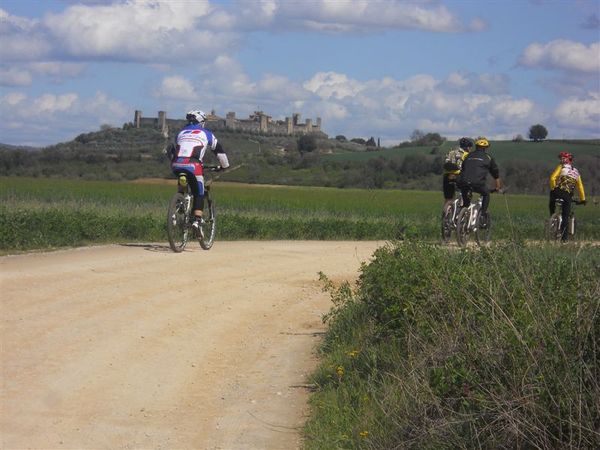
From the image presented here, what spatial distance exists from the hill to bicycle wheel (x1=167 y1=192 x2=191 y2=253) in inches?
1792

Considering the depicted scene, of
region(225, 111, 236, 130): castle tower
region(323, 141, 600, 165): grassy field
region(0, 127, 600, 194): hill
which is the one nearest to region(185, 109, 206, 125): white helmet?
region(0, 127, 600, 194): hill

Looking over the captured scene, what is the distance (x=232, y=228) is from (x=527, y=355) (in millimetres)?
16271

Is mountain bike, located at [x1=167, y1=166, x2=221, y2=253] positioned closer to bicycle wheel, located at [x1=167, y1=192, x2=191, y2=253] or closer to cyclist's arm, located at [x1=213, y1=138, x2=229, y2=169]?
bicycle wheel, located at [x1=167, y1=192, x2=191, y2=253]

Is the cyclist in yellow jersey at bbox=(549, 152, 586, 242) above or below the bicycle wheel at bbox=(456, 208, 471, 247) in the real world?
above

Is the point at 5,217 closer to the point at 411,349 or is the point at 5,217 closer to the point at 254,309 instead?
the point at 254,309

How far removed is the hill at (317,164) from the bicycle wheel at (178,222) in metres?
45.5

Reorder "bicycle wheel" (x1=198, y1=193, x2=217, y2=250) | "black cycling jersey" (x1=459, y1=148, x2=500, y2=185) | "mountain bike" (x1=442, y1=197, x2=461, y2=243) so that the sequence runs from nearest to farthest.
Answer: "bicycle wheel" (x1=198, y1=193, x2=217, y2=250), "black cycling jersey" (x1=459, y1=148, x2=500, y2=185), "mountain bike" (x1=442, y1=197, x2=461, y2=243)

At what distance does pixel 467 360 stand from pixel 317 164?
78.0 m

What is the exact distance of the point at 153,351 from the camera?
9.38 metres

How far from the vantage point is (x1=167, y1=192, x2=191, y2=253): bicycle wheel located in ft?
52.2

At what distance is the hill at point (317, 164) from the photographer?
6856 cm

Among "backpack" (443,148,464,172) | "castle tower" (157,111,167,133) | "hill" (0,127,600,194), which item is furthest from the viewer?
"castle tower" (157,111,167,133)

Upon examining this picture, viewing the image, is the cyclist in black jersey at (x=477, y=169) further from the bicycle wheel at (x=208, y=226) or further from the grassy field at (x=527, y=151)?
the grassy field at (x=527, y=151)

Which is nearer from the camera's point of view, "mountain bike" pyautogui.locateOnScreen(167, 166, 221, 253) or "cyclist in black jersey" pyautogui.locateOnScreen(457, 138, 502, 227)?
"mountain bike" pyautogui.locateOnScreen(167, 166, 221, 253)
